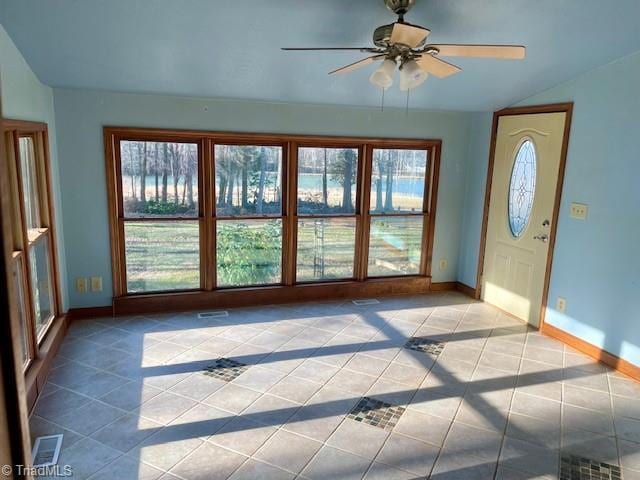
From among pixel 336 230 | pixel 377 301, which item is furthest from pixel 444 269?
pixel 336 230

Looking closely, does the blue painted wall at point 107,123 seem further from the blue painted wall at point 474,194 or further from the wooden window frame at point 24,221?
the blue painted wall at point 474,194

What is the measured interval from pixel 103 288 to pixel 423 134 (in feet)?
11.7

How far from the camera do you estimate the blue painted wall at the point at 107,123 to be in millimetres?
3939

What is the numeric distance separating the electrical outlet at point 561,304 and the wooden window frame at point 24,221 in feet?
13.3

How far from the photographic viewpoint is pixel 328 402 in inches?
117

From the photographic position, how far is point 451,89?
4.19m

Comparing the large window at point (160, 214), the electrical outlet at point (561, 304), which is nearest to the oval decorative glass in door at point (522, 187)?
the electrical outlet at point (561, 304)

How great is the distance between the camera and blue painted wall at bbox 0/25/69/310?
2709 mm

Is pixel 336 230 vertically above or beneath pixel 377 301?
above

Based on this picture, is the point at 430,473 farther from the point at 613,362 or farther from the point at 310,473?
the point at 613,362

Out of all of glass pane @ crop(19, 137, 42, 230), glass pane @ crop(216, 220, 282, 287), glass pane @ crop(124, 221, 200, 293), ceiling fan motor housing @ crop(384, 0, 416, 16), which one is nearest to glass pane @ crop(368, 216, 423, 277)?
glass pane @ crop(216, 220, 282, 287)

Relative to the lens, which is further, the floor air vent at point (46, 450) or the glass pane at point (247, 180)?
the glass pane at point (247, 180)

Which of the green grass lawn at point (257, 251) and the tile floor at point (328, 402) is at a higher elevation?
the green grass lawn at point (257, 251)

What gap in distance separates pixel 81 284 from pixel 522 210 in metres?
4.19
